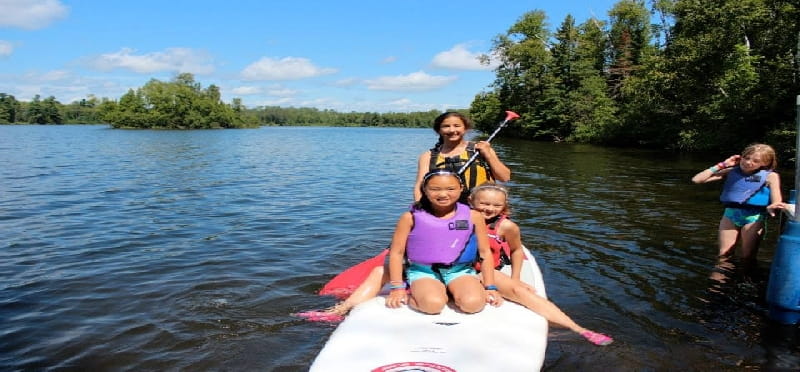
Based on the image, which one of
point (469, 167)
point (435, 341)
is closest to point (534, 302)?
point (435, 341)

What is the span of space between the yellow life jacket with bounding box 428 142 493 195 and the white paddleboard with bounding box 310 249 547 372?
5.18 feet

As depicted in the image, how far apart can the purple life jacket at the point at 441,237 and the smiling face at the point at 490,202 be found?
2.30ft

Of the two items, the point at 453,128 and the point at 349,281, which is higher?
the point at 453,128

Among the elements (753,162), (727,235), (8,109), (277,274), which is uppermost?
(8,109)

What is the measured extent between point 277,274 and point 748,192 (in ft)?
18.6

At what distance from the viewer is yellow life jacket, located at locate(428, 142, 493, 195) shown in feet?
17.5

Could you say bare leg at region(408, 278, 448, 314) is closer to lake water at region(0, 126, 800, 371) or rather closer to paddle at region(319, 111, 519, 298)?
lake water at region(0, 126, 800, 371)

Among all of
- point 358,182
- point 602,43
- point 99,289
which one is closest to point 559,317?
point 99,289

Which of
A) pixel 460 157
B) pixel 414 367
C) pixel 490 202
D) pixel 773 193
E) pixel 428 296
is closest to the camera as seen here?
pixel 414 367

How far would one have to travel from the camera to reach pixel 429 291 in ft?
13.0

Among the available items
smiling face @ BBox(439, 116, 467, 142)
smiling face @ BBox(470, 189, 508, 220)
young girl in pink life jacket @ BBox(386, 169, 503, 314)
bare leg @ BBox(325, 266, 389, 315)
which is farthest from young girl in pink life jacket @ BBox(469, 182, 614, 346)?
bare leg @ BBox(325, 266, 389, 315)

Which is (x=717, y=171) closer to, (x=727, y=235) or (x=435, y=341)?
(x=727, y=235)

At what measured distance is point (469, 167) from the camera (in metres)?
5.37

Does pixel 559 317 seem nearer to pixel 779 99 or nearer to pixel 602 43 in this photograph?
pixel 779 99
